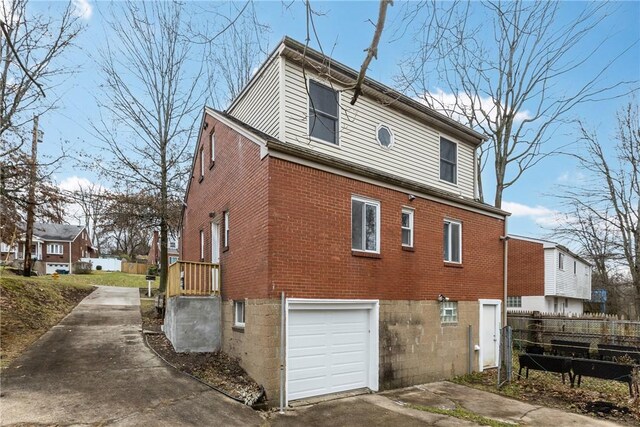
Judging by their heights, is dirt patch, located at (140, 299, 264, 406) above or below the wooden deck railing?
below

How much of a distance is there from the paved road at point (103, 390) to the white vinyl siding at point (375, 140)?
5933mm

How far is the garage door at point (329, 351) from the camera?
850cm

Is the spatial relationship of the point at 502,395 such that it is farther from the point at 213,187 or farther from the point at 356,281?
the point at 213,187

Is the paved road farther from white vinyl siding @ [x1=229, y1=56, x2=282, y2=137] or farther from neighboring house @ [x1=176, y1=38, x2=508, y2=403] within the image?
white vinyl siding @ [x1=229, y1=56, x2=282, y2=137]

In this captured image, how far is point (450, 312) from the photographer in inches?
482

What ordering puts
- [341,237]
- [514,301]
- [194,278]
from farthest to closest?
[514,301] < [194,278] < [341,237]

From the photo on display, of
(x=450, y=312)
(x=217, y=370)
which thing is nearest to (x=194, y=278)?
(x=217, y=370)

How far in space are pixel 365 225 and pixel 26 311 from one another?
11601 mm

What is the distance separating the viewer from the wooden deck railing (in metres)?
10.7

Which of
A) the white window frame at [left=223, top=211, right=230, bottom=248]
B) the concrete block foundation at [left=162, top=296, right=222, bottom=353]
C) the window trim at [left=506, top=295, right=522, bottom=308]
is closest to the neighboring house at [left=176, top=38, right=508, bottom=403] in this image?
the white window frame at [left=223, top=211, right=230, bottom=248]

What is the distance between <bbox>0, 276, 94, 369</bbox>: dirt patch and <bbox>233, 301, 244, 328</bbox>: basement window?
4985mm

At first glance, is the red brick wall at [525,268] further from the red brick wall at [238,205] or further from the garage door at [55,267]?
the garage door at [55,267]

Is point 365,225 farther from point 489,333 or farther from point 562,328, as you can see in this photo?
point 562,328

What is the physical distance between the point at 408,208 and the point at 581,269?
1129 inches
